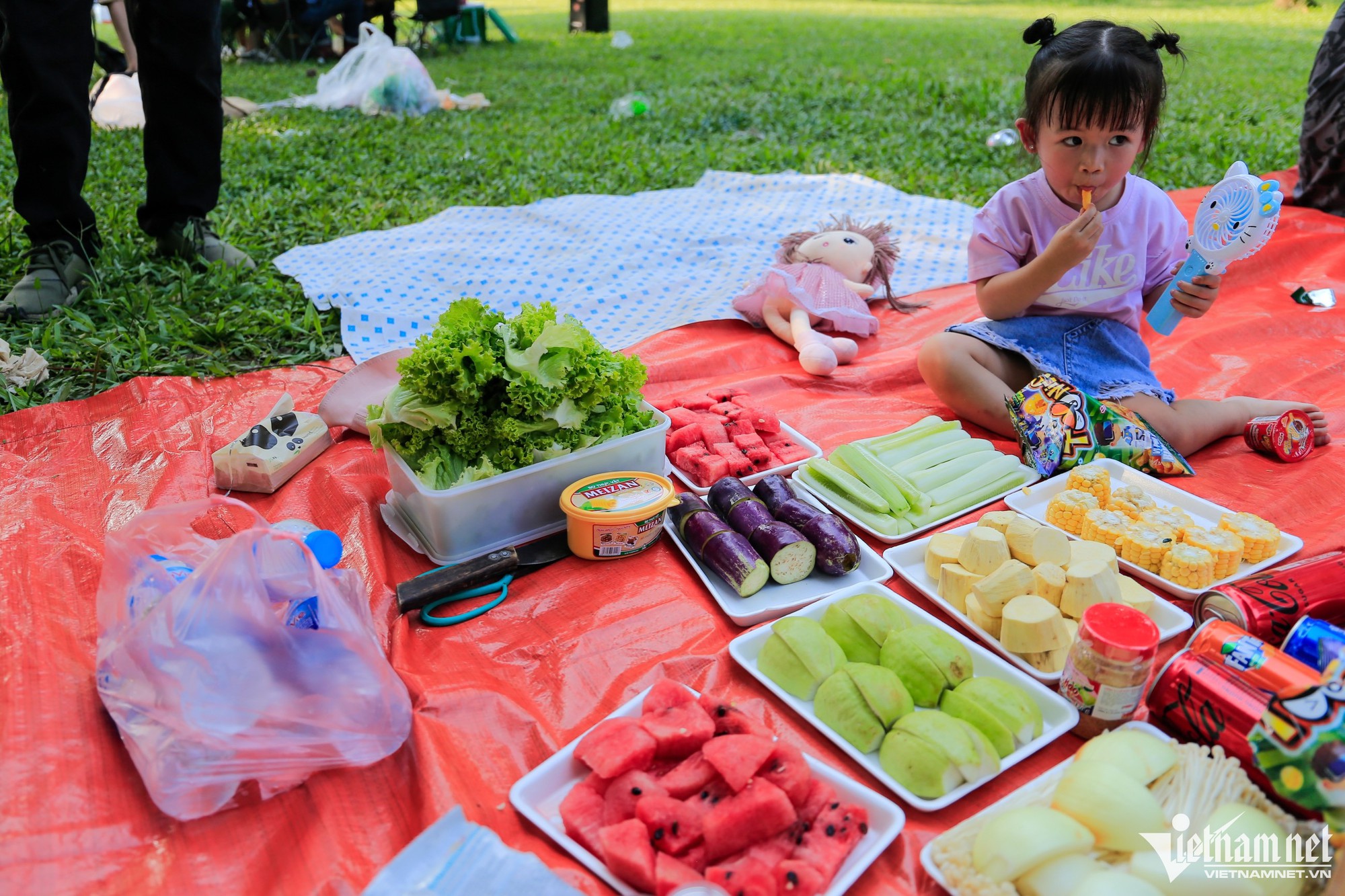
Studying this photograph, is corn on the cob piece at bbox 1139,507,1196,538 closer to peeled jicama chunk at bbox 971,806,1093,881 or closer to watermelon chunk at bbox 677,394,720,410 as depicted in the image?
peeled jicama chunk at bbox 971,806,1093,881

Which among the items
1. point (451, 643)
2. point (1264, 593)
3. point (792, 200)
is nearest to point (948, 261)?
point (792, 200)

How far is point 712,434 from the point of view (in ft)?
9.63

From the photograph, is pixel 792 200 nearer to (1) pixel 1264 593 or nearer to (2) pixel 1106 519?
(2) pixel 1106 519

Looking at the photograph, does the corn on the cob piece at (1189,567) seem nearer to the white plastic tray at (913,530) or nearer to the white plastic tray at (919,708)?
the white plastic tray at (913,530)

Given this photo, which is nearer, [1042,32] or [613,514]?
[613,514]

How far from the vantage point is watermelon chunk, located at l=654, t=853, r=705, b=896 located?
147cm

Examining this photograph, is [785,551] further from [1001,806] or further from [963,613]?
[1001,806]

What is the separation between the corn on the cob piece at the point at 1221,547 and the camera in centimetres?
229

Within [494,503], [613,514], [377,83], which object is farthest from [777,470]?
[377,83]

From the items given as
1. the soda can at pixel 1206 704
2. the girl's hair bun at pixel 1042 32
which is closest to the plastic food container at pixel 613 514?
the soda can at pixel 1206 704

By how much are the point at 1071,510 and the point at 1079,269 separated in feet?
3.93

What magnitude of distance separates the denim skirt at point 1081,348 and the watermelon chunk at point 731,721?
2.05 meters

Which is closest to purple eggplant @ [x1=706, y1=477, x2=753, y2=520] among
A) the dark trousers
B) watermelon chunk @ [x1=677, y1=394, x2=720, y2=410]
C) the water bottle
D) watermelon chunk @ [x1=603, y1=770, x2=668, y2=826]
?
watermelon chunk @ [x1=677, y1=394, x2=720, y2=410]

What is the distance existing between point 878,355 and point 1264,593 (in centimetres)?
209
